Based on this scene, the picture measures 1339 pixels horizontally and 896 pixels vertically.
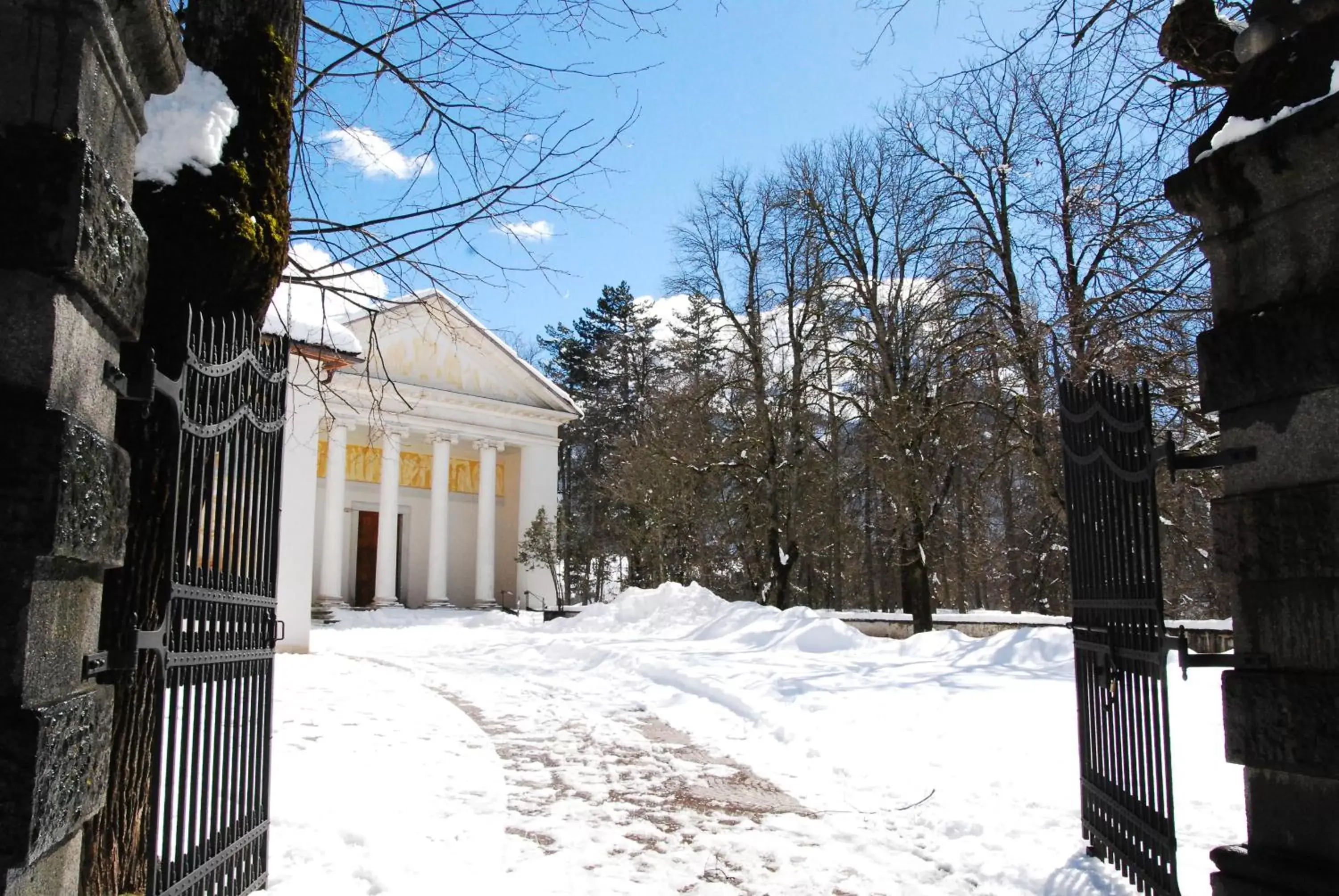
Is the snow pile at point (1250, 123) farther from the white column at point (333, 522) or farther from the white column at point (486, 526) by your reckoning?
the white column at point (486, 526)

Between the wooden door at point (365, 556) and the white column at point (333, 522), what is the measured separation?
2826mm

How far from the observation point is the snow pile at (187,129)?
3711mm

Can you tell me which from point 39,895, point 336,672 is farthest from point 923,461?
point 39,895

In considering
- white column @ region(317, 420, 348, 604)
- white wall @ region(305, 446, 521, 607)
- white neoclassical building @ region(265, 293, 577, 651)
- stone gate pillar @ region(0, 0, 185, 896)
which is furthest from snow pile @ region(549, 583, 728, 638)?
stone gate pillar @ region(0, 0, 185, 896)

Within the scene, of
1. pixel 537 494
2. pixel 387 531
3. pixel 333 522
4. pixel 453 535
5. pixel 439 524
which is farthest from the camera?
pixel 537 494

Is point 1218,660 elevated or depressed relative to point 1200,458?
depressed

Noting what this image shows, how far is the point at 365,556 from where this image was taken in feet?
118

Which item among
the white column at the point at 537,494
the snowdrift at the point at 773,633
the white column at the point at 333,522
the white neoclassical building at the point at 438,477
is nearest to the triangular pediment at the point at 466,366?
the white neoclassical building at the point at 438,477

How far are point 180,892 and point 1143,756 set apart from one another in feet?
13.0

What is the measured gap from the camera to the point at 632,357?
49281mm

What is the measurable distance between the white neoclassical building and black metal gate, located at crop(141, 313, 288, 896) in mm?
24718

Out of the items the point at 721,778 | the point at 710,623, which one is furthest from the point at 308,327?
the point at 721,778

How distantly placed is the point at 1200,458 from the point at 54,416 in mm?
3745

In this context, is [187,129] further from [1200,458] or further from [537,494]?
[537,494]
